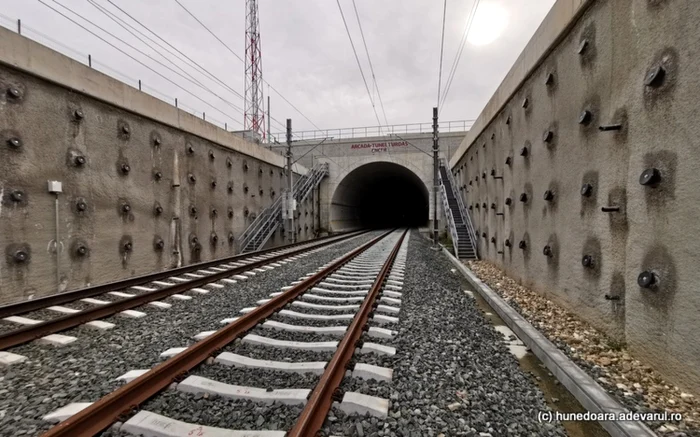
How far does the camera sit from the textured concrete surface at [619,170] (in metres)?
2.88

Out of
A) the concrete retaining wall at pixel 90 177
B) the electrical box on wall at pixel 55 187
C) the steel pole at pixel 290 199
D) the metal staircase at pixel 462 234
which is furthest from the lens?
the steel pole at pixel 290 199

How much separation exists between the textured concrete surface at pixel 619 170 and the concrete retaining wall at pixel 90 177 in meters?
9.74

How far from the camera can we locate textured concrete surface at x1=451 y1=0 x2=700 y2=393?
2883 millimetres

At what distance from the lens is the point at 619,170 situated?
3.81 meters

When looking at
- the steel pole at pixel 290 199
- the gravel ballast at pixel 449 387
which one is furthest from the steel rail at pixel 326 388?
the steel pole at pixel 290 199

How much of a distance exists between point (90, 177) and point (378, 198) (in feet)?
124

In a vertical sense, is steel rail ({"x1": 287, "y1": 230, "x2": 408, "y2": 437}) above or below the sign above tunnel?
below

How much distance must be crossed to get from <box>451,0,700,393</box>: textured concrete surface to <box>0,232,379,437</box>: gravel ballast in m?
4.92

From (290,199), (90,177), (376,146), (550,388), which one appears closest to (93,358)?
(550,388)

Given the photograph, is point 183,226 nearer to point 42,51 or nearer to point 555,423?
point 42,51

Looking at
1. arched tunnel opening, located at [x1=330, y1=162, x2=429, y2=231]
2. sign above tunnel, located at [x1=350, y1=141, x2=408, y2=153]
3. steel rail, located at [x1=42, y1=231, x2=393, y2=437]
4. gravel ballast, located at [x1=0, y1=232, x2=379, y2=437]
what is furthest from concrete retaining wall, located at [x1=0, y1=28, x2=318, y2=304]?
sign above tunnel, located at [x1=350, y1=141, x2=408, y2=153]

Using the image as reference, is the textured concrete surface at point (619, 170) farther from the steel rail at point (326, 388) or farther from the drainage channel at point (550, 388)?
the steel rail at point (326, 388)

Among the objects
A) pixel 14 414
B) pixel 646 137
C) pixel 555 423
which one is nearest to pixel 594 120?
pixel 646 137

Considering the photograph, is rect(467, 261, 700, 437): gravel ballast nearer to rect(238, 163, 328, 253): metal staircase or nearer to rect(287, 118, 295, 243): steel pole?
rect(238, 163, 328, 253): metal staircase
